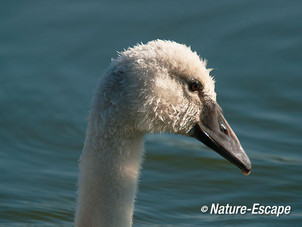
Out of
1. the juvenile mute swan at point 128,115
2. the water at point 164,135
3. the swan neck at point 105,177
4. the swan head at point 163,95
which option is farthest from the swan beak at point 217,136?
the water at point 164,135

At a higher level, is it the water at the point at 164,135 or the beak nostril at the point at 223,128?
the water at the point at 164,135

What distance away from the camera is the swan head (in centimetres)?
554

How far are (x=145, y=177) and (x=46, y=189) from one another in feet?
4.04

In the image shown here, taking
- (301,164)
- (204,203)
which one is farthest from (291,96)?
(204,203)

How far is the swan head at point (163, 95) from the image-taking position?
18.2 feet

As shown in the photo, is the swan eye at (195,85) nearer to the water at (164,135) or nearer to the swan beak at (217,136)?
the swan beak at (217,136)

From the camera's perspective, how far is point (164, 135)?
9711 mm

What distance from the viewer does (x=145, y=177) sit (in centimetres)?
897

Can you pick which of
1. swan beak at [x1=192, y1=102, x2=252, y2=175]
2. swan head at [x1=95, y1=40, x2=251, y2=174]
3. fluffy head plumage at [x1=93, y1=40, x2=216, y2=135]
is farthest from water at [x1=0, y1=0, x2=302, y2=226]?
fluffy head plumage at [x1=93, y1=40, x2=216, y2=135]

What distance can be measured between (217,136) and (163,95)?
0.73m

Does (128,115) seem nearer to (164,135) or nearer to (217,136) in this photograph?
(217,136)

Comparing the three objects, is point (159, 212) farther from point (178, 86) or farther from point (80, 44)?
point (80, 44)

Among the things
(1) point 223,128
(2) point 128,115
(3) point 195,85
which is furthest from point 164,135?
(2) point 128,115

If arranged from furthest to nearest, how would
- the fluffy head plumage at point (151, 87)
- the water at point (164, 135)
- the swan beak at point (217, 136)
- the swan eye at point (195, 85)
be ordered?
the water at point (164, 135) → the swan beak at point (217, 136) → the swan eye at point (195, 85) → the fluffy head plumage at point (151, 87)
